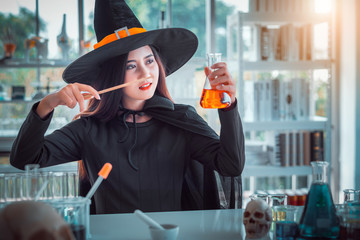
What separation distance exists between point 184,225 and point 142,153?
627mm

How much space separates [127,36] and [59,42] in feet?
5.24

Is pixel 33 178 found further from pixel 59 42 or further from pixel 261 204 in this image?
pixel 59 42

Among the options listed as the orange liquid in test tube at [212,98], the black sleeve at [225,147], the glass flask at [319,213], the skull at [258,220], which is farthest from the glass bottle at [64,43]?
the glass flask at [319,213]

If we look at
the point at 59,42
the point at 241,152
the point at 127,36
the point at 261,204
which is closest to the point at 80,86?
the point at 127,36

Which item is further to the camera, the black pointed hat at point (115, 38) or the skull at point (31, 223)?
the black pointed hat at point (115, 38)

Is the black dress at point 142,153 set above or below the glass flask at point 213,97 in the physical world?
below

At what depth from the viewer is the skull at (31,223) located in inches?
29.2

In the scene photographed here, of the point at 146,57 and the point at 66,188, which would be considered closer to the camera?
the point at 66,188

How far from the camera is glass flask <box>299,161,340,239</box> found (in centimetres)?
97

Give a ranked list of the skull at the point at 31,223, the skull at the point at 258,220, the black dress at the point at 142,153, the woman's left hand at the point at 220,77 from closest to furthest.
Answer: the skull at the point at 31,223 < the skull at the point at 258,220 < the woman's left hand at the point at 220,77 < the black dress at the point at 142,153

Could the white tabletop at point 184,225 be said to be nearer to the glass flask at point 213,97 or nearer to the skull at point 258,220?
the skull at point 258,220

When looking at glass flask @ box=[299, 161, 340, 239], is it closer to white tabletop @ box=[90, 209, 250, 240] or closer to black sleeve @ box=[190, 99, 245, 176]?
white tabletop @ box=[90, 209, 250, 240]

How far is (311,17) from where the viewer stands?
3.08 m

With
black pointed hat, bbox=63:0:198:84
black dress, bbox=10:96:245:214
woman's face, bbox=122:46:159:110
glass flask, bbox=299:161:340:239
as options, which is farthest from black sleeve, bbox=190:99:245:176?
glass flask, bbox=299:161:340:239
